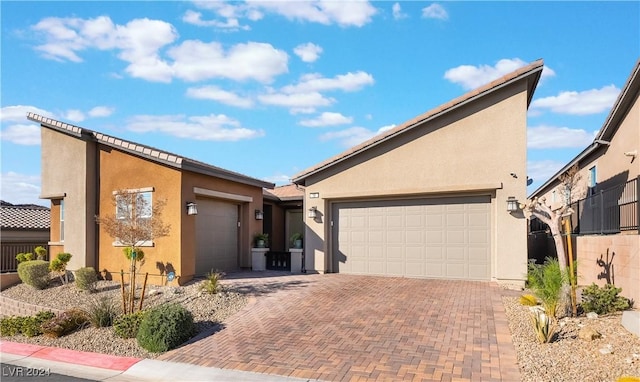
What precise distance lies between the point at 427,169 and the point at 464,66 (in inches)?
169

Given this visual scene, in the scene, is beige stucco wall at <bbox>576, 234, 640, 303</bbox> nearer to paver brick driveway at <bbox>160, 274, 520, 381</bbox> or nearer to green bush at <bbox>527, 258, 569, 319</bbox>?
green bush at <bbox>527, 258, 569, 319</bbox>

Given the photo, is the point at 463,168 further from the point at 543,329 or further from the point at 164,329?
the point at 164,329

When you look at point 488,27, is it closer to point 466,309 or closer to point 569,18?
point 569,18

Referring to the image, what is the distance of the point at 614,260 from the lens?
32.1ft

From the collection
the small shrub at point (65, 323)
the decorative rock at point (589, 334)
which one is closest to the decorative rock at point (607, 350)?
the decorative rock at point (589, 334)

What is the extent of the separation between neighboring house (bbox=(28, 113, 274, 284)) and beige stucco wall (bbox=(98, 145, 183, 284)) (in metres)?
0.03

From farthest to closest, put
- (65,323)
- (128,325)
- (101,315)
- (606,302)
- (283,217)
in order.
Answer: (283,217) → (101,315) → (65,323) → (128,325) → (606,302)

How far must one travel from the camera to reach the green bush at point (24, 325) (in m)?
10.1

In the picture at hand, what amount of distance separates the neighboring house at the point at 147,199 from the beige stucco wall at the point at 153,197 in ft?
0.10

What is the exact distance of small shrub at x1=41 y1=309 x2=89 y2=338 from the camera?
378 inches

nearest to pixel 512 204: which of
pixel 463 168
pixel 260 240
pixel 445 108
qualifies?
pixel 463 168

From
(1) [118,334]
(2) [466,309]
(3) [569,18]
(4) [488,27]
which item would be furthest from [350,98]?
(1) [118,334]

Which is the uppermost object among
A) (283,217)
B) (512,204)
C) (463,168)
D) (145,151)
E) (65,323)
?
(145,151)

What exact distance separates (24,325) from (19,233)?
9.73m
